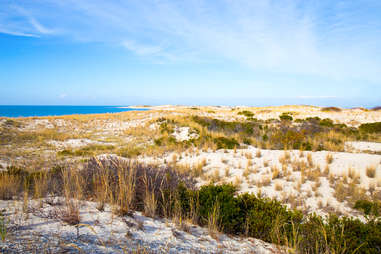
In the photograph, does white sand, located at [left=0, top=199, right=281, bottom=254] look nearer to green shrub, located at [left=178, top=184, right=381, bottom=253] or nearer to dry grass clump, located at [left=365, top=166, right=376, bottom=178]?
green shrub, located at [left=178, top=184, right=381, bottom=253]

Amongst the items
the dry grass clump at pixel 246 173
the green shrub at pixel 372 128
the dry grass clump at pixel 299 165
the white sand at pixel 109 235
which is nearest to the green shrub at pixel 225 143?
the dry grass clump at pixel 246 173

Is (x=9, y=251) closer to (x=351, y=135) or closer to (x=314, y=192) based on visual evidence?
(x=314, y=192)

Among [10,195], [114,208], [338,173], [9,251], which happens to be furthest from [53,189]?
[338,173]

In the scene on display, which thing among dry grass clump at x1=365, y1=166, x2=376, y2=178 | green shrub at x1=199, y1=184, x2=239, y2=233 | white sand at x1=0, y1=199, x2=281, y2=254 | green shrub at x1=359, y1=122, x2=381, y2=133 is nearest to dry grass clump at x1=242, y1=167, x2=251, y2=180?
green shrub at x1=199, y1=184, x2=239, y2=233

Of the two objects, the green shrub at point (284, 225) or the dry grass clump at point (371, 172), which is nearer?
the green shrub at point (284, 225)

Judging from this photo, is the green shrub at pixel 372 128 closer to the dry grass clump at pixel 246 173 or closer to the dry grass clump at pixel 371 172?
the dry grass clump at pixel 371 172

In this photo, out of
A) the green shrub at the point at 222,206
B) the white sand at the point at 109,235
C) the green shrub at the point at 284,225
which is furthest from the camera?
the green shrub at the point at 222,206

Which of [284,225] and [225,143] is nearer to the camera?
[284,225]

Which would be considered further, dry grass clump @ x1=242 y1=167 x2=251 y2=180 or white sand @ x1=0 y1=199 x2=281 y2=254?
dry grass clump @ x1=242 y1=167 x2=251 y2=180

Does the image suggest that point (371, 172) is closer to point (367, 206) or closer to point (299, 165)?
point (299, 165)

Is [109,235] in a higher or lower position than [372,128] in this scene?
lower

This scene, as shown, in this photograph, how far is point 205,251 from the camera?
9.16 ft

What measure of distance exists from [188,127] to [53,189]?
13794mm

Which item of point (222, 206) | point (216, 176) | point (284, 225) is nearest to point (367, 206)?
point (284, 225)
